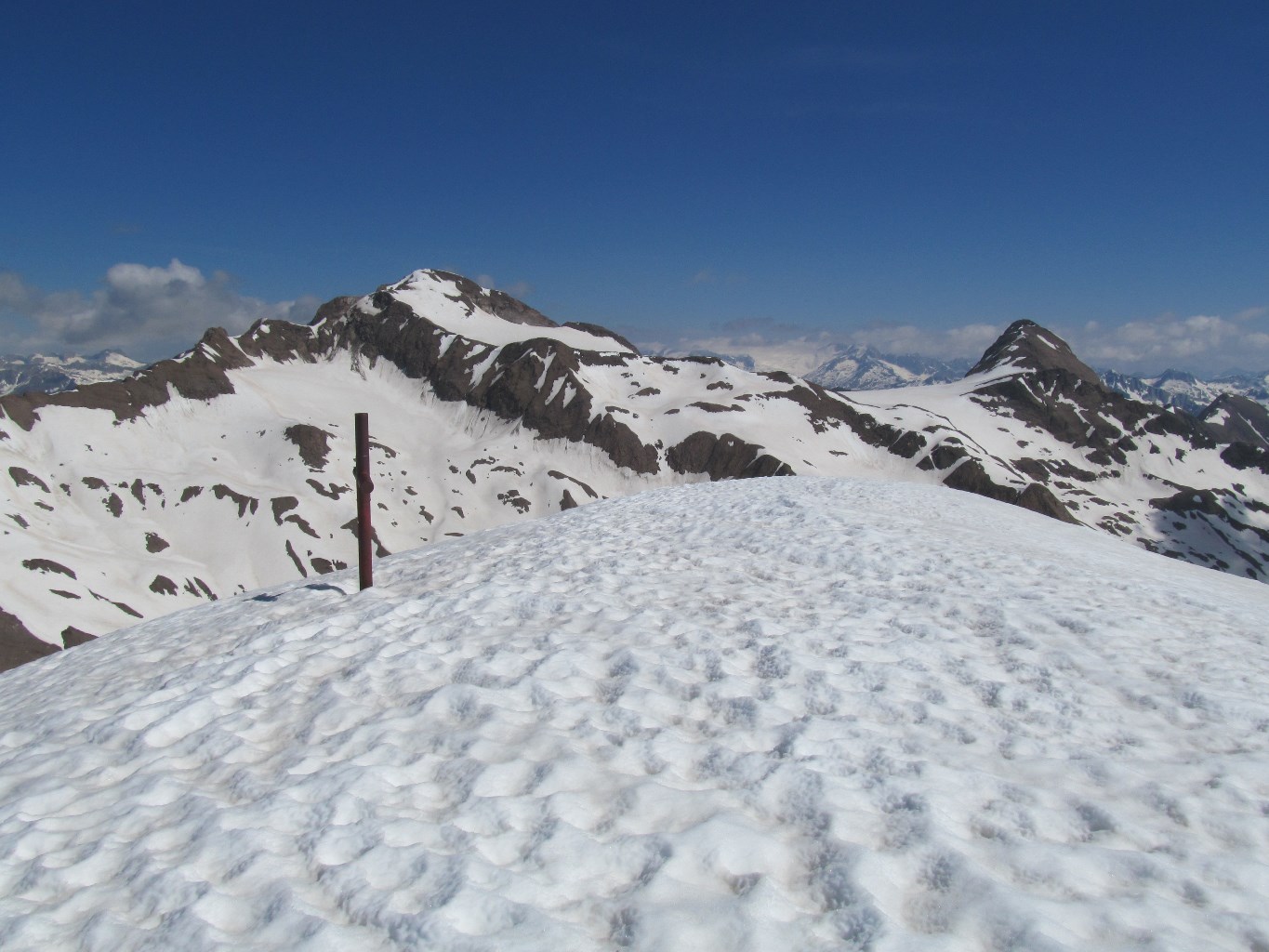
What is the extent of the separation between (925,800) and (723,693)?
247 cm

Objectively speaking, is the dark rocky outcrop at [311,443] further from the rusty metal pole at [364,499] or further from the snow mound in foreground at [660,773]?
the snow mound in foreground at [660,773]

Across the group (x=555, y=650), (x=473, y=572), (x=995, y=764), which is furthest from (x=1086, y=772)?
(x=473, y=572)

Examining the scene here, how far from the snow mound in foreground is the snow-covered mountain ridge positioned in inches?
2849

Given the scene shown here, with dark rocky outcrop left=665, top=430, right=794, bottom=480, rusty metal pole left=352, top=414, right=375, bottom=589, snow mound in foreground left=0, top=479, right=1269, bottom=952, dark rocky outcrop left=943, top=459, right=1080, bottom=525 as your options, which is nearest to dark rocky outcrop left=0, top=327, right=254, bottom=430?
dark rocky outcrop left=665, top=430, right=794, bottom=480

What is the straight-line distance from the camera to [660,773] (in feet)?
19.9

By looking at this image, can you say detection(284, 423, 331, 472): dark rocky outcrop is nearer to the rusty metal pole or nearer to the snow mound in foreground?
the rusty metal pole

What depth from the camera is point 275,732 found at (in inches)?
284

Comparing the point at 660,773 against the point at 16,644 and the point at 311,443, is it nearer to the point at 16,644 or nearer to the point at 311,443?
the point at 16,644

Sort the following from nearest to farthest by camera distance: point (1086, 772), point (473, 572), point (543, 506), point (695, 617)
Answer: point (1086, 772) → point (695, 617) → point (473, 572) → point (543, 506)

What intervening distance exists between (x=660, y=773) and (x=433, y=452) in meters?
140

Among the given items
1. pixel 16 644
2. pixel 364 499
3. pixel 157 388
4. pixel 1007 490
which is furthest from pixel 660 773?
pixel 157 388

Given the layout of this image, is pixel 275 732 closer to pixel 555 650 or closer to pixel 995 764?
pixel 555 650

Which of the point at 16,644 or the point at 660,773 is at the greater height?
the point at 660,773

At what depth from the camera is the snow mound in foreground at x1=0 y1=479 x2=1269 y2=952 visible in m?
4.33
